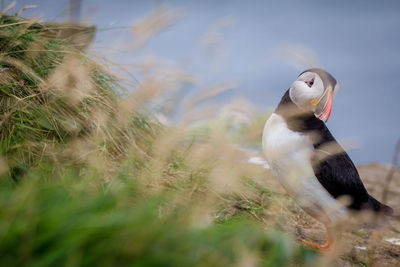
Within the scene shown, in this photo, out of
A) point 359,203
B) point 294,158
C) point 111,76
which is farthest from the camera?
point 111,76

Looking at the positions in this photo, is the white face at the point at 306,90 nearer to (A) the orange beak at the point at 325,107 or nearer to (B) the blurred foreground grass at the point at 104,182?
(A) the orange beak at the point at 325,107

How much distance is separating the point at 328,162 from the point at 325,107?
1.16ft

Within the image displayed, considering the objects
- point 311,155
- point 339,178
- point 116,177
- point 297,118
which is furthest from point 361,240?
point 116,177

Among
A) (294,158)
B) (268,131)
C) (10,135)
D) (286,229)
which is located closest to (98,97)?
(10,135)

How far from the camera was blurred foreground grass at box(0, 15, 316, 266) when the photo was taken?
1.06 meters

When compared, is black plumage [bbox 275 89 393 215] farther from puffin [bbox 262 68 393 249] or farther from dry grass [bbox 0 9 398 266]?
dry grass [bbox 0 9 398 266]

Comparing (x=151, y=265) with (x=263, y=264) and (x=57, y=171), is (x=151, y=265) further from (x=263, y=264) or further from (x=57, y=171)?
(x=57, y=171)

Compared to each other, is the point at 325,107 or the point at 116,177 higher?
the point at 325,107

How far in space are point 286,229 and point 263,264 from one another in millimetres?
1418

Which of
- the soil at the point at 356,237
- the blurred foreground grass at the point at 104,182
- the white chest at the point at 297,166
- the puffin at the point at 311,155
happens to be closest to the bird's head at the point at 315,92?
the puffin at the point at 311,155

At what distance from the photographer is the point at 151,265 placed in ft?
3.39

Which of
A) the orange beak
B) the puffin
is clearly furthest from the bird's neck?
the orange beak

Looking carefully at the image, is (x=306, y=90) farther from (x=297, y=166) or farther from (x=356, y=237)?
(x=356, y=237)

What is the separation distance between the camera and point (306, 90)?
92.4 inches
